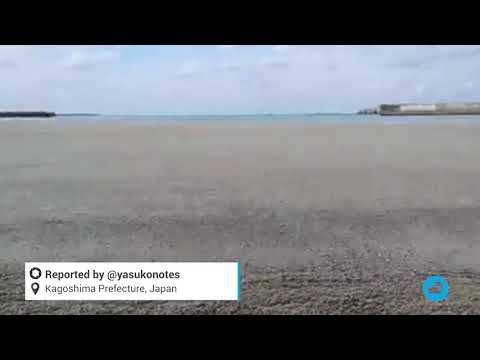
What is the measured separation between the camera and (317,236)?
178 inches

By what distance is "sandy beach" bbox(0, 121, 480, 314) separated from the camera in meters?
3.07

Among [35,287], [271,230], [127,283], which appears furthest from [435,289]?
[35,287]

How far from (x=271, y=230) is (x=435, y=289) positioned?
2.09m

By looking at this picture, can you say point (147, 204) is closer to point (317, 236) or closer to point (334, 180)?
point (317, 236)

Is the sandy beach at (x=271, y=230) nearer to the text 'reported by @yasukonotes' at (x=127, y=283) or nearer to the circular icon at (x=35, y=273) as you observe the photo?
the text 'reported by @yasukonotes' at (x=127, y=283)

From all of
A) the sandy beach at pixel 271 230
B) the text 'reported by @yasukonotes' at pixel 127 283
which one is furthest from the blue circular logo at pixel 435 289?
the text 'reported by @yasukonotes' at pixel 127 283

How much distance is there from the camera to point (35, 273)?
10.2 feet

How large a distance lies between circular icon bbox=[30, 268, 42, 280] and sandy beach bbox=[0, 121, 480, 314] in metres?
0.23

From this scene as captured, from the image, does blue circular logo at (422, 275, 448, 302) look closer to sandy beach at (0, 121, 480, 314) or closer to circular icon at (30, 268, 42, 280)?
sandy beach at (0, 121, 480, 314)

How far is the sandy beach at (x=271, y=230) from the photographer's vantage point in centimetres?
307

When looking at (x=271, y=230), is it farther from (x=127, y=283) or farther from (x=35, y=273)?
(x=35, y=273)

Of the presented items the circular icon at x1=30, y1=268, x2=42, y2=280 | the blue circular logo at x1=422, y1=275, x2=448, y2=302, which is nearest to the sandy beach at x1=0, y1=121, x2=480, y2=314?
the blue circular logo at x1=422, y1=275, x2=448, y2=302

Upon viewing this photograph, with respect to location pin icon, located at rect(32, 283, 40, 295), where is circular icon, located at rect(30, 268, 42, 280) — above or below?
above
